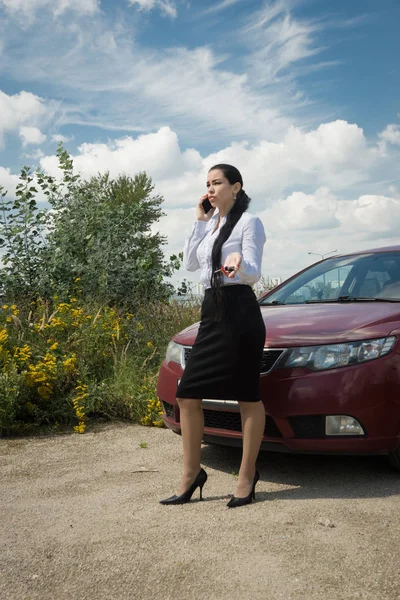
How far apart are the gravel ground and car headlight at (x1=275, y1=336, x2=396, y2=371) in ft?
2.62

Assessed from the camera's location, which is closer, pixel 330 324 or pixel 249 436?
pixel 249 436

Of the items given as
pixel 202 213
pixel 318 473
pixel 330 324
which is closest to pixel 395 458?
pixel 318 473

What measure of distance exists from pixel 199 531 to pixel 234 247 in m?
1.57

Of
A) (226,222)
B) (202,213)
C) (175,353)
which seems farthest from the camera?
(175,353)

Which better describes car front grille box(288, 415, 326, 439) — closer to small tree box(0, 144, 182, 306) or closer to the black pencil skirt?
the black pencil skirt

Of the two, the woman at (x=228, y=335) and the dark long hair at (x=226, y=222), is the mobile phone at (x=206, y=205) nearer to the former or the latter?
the woman at (x=228, y=335)

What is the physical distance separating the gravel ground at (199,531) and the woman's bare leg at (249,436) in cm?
14

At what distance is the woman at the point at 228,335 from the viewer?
3.90 m

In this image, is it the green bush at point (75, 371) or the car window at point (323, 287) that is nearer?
the car window at point (323, 287)

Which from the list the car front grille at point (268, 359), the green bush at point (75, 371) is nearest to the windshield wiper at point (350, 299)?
the car front grille at point (268, 359)

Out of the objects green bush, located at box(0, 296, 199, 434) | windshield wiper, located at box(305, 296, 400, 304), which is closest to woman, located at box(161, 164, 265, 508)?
windshield wiper, located at box(305, 296, 400, 304)

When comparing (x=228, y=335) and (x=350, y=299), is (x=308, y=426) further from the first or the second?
(x=350, y=299)

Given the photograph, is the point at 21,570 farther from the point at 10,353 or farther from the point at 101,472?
the point at 10,353

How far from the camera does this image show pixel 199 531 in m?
3.55
